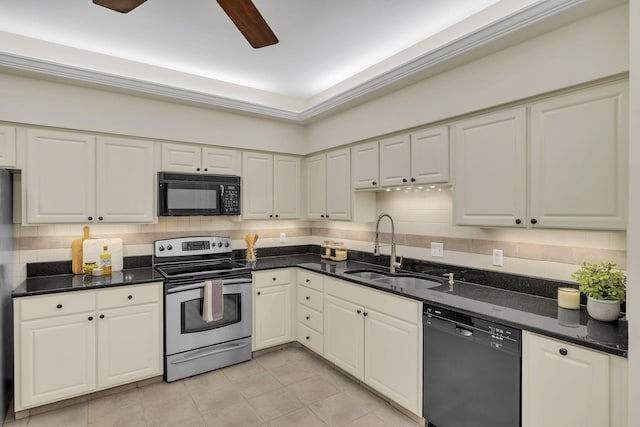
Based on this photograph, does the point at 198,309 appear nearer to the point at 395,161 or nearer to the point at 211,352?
the point at 211,352

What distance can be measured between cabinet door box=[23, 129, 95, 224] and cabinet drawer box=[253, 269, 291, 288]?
59.9 inches

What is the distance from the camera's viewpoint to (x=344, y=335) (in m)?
2.96

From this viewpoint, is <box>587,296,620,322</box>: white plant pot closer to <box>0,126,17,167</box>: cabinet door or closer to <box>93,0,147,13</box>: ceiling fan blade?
<box>93,0,147,13</box>: ceiling fan blade

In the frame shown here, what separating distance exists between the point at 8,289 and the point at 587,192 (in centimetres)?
375

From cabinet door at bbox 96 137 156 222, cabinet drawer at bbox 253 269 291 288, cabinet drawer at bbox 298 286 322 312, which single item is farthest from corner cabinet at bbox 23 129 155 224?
cabinet drawer at bbox 298 286 322 312

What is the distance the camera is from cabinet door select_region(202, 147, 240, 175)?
3.48m

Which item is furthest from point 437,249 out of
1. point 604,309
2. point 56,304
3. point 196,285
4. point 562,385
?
point 56,304

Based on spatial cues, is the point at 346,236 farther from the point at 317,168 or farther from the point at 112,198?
the point at 112,198

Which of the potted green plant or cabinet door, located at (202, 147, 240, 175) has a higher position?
cabinet door, located at (202, 147, 240, 175)

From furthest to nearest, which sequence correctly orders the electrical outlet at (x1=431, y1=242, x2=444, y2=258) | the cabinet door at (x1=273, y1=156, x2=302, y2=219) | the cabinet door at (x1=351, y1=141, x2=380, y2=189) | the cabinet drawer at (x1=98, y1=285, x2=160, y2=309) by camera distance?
1. the cabinet door at (x1=273, y1=156, x2=302, y2=219)
2. the cabinet door at (x1=351, y1=141, x2=380, y2=189)
3. the electrical outlet at (x1=431, y1=242, x2=444, y2=258)
4. the cabinet drawer at (x1=98, y1=285, x2=160, y2=309)

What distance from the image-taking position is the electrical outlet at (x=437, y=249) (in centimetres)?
291

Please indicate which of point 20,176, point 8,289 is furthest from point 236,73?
point 8,289

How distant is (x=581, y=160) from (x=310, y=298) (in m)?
2.42

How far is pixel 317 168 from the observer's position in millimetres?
3928
